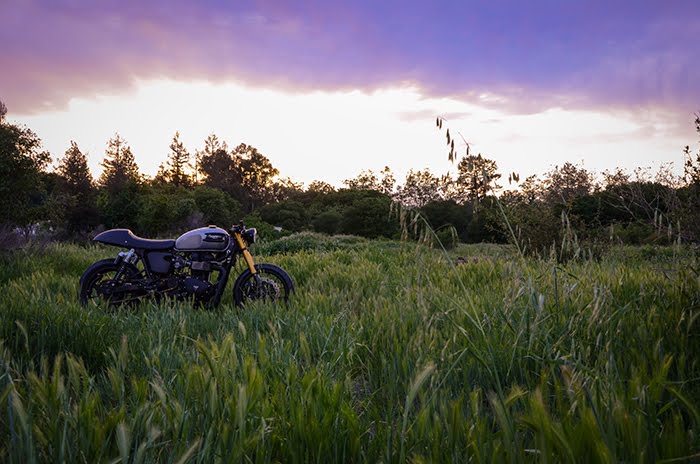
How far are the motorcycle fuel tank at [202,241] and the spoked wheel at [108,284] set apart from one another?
2.44ft

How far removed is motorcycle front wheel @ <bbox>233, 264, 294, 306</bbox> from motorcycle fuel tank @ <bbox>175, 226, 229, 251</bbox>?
592 mm

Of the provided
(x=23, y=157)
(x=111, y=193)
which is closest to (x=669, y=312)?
(x=23, y=157)

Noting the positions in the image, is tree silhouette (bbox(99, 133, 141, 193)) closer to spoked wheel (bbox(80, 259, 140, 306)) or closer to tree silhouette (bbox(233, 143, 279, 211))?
tree silhouette (bbox(233, 143, 279, 211))

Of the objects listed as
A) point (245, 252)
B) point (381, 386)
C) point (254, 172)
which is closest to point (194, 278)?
point (245, 252)

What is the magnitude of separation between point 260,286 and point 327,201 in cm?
5065

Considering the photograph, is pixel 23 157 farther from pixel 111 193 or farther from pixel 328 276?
pixel 111 193

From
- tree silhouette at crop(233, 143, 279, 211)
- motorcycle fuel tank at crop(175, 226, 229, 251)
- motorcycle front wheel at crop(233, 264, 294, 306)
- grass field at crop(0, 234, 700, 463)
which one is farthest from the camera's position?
tree silhouette at crop(233, 143, 279, 211)

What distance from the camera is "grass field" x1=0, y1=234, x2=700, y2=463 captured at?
1.21 metres

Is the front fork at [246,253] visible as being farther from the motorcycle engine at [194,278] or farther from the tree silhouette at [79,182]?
the tree silhouette at [79,182]

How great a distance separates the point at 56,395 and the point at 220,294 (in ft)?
15.5

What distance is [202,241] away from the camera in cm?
604

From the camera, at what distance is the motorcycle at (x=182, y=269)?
5.86m

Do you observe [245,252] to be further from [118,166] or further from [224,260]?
[118,166]

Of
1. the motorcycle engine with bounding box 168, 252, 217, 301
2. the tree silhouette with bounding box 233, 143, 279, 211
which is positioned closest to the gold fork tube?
the motorcycle engine with bounding box 168, 252, 217, 301
